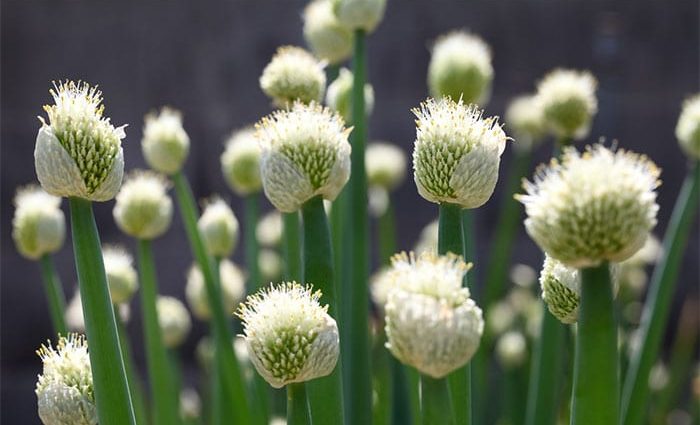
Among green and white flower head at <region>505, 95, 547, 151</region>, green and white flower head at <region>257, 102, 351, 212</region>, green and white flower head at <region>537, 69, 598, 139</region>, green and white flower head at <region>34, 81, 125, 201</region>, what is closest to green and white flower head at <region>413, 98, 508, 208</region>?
green and white flower head at <region>257, 102, 351, 212</region>

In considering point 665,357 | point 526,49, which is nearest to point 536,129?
point 526,49

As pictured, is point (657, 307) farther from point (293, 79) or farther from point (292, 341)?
point (292, 341)

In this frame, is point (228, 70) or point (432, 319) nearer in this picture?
point (432, 319)

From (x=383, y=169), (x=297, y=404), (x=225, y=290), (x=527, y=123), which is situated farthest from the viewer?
(x=527, y=123)

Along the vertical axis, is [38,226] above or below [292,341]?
above

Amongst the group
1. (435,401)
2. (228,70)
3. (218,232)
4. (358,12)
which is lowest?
(435,401)

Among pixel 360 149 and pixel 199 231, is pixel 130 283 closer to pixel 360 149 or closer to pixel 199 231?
pixel 199 231

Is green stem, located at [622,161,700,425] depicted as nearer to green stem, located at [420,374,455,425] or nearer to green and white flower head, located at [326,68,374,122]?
green and white flower head, located at [326,68,374,122]

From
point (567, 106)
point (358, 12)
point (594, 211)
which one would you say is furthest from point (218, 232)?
point (594, 211)
